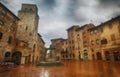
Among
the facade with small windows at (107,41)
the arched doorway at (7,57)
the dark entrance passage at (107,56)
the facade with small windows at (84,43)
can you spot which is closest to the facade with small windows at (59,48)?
the facade with small windows at (84,43)

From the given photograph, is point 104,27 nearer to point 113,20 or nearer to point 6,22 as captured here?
point 113,20

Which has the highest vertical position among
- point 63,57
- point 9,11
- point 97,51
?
point 9,11

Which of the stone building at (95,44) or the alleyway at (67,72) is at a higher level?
the stone building at (95,44)

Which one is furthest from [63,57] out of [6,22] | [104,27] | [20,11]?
[6,22]

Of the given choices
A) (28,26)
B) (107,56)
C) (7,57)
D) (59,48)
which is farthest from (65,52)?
(7,57)

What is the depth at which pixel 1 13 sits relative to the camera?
59.3 ft

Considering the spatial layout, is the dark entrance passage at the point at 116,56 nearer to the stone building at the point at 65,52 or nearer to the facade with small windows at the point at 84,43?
the facade with small windows at the point at 84,43

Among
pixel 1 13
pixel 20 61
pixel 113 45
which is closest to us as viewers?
pixel 1 13

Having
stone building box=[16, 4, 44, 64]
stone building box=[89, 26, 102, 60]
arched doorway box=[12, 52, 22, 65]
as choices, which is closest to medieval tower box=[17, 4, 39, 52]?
stone building box=[16, 4, 44, 64]

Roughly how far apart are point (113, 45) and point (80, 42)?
1504 centimetres

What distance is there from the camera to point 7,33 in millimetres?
19734

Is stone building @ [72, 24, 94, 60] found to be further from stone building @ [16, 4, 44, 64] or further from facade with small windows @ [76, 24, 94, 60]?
stone building @ [16, 4, 44, 64]

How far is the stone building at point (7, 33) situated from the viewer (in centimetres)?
1814

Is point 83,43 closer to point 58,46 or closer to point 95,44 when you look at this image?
point 95,44
